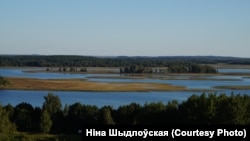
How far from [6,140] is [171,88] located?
43776 mm

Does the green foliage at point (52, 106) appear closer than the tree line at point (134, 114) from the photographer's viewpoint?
No

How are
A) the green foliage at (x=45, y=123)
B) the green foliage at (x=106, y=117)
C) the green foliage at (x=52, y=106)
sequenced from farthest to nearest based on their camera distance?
the green foliage at (x=52, y=106), the green foliage at (x=106, y=117), the green foliage at (x=45, y=123)

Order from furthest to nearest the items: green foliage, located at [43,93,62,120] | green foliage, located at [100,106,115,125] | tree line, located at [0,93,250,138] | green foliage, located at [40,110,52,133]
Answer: green foliage, located at [43,93,62,120], green foliage, located at [100,106,115,125], green foliage, located at [40,110,52,133], tree line, located at [0,93,250,138]

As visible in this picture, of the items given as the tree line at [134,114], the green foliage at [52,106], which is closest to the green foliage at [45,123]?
the tree line at [134,114]

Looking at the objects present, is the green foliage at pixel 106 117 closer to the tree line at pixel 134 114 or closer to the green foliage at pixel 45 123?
the tree line at pixel 134 114

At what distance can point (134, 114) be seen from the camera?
29.5 metres

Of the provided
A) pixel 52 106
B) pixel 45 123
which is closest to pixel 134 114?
pixel 45 123

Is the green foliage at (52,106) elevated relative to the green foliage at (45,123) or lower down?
elevated

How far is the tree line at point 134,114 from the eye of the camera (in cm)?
2422

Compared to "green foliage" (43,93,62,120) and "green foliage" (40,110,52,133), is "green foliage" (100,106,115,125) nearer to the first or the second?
"green foliage" (40,110,52,133)

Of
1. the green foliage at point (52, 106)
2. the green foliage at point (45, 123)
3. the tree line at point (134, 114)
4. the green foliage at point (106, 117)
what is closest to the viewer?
the tree line at point (134, 114)

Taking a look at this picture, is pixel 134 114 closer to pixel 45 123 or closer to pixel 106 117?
pixel 106 117

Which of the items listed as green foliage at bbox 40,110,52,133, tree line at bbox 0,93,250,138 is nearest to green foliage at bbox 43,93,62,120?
tree line at bbox 0,93,250,138

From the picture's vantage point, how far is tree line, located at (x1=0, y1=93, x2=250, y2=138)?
24219 millimetres
